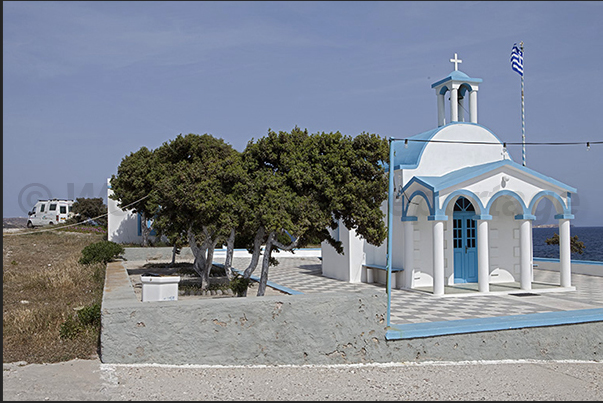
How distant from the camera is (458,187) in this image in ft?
46.5

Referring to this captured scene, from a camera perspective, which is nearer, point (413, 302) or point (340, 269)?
point (413, 302)

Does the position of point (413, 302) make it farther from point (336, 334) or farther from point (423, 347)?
point (336, 334)

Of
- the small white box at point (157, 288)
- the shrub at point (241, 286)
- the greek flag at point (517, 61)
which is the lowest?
the shrub at point (241, 286)

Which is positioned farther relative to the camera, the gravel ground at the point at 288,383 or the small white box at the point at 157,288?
the small white box at the point at 157,288

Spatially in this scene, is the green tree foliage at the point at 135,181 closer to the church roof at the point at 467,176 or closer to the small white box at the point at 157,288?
the church roof at the point at 467,176

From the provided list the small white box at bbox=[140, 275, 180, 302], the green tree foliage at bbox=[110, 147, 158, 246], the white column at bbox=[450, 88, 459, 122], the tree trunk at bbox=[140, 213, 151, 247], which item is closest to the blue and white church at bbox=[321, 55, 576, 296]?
the white column at bbox=[450, 88, 459, 122]

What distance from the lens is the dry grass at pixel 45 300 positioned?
7.18 m

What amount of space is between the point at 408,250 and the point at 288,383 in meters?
8.96

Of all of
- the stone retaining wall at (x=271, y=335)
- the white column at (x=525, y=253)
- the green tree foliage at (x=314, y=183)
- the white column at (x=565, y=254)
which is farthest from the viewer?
the white column at (x=565, y=254)

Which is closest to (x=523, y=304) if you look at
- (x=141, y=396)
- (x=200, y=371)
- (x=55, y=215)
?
(x=200, y=371)

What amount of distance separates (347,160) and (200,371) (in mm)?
4701

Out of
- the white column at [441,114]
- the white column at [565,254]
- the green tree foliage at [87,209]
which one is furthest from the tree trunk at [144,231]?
the white column at [565,254]

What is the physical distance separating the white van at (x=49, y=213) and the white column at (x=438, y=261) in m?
30.8

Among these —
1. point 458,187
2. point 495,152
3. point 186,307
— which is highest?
point 495,152
